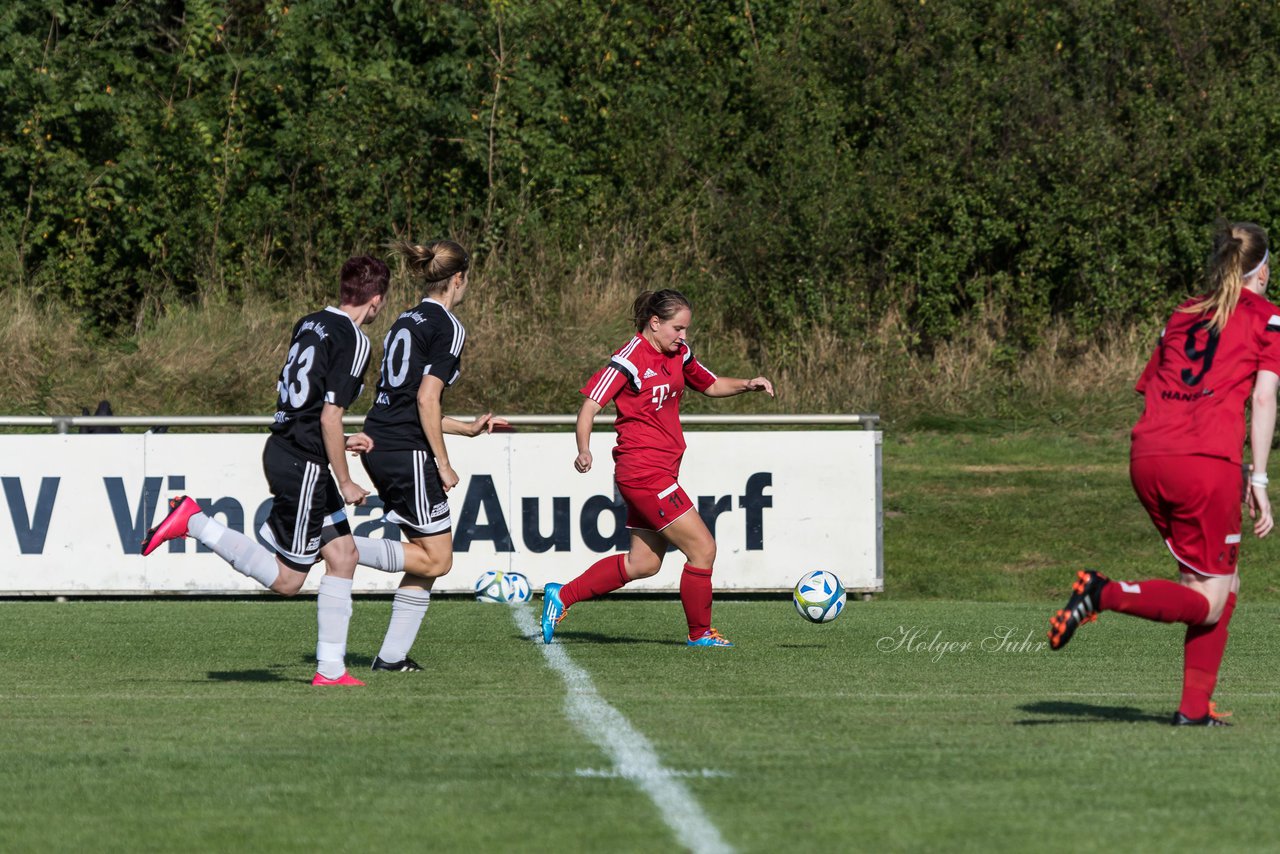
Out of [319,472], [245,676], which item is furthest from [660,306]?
[245,676]

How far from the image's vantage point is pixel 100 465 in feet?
43.6

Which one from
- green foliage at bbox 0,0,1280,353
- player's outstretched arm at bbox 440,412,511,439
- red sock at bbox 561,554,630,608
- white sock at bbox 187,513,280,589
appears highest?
green foliage at bbox 0,0,1280,353

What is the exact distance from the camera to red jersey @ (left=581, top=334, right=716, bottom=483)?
9.29m

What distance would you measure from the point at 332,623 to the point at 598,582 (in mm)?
2254

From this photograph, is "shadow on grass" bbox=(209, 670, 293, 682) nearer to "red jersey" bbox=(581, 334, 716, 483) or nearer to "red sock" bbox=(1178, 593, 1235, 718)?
"red jersey" bbox=(581, 334, 716, 483)

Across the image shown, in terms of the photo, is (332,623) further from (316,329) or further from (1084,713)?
(1084,713)

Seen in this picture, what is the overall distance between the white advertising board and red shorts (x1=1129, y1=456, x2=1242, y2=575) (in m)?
7.40

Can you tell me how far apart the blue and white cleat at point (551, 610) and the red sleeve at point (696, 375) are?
4.59ft

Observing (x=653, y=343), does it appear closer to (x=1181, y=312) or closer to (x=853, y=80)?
(x=1181, y=312)

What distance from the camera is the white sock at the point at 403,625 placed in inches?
327

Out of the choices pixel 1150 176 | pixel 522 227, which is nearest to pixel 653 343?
pixel 522 227

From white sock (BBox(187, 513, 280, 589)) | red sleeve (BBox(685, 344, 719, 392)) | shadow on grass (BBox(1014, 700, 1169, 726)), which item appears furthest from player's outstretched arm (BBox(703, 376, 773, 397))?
shadow on grass (BBox(1014, 700, 1169, 726))

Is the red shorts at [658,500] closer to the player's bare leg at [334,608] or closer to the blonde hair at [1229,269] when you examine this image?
the player's bare leg at [334,608]

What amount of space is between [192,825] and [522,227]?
1821cm
